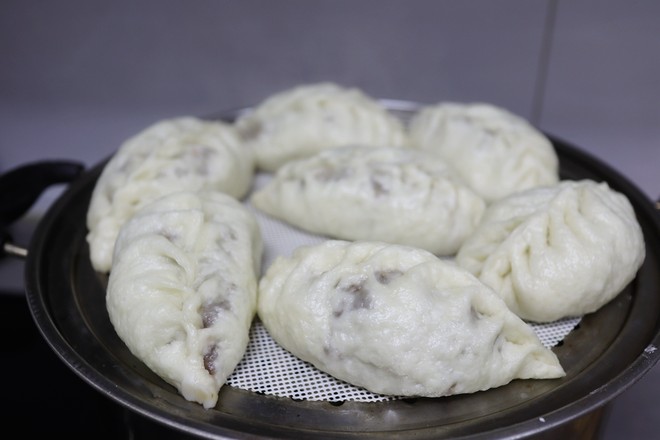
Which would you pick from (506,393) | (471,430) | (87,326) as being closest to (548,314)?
(506,393)

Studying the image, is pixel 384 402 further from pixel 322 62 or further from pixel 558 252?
pixel 322 62

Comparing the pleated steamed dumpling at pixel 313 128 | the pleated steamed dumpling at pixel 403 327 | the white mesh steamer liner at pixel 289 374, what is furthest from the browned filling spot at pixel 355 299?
the pleated steamed dumpling at pixel 313 128

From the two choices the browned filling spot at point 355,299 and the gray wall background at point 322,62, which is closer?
the browned filling spot at point 355,299

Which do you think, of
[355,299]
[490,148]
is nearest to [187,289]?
[355,299]

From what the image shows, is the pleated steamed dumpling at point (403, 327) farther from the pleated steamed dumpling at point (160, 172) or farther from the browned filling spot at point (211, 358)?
the pleated steamed dumpling at point (160, 172)

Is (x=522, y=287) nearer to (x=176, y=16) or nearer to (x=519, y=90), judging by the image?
(x=519, y=90)

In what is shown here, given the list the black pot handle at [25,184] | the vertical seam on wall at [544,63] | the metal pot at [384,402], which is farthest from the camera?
the vertical seam on wall at [544,63]
